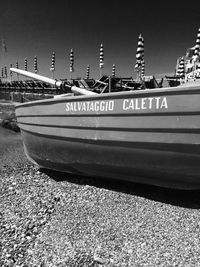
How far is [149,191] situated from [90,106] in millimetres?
1717

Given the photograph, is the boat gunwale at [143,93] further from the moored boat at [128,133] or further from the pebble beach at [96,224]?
the pebble beach at [96,224]

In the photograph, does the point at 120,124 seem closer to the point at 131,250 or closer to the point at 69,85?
the point at 131,250

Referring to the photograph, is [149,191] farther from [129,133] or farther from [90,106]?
[90,106]

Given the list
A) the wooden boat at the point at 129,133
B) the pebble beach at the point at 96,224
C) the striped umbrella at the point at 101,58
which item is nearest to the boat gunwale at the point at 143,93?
the wooden boat at the point at 129,133

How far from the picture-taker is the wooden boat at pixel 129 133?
3.96 metres

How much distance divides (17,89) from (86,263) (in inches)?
1684

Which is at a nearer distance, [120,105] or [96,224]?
[96,224]

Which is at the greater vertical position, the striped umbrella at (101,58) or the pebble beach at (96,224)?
the striped umbrella at (101,58)

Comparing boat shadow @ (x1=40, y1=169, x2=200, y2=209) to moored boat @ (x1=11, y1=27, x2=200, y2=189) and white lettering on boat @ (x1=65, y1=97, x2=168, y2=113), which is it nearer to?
moored boat @ (x1=11, y1=27, x2=200, y2=189)

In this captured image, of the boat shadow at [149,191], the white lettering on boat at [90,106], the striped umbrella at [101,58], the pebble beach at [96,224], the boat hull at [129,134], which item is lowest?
the pebble beach at [96,224]

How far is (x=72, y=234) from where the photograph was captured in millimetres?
3893

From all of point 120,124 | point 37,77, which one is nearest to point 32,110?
point 37,77

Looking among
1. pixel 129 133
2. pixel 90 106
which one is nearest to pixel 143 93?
pixel 129 133

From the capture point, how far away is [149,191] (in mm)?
5098
